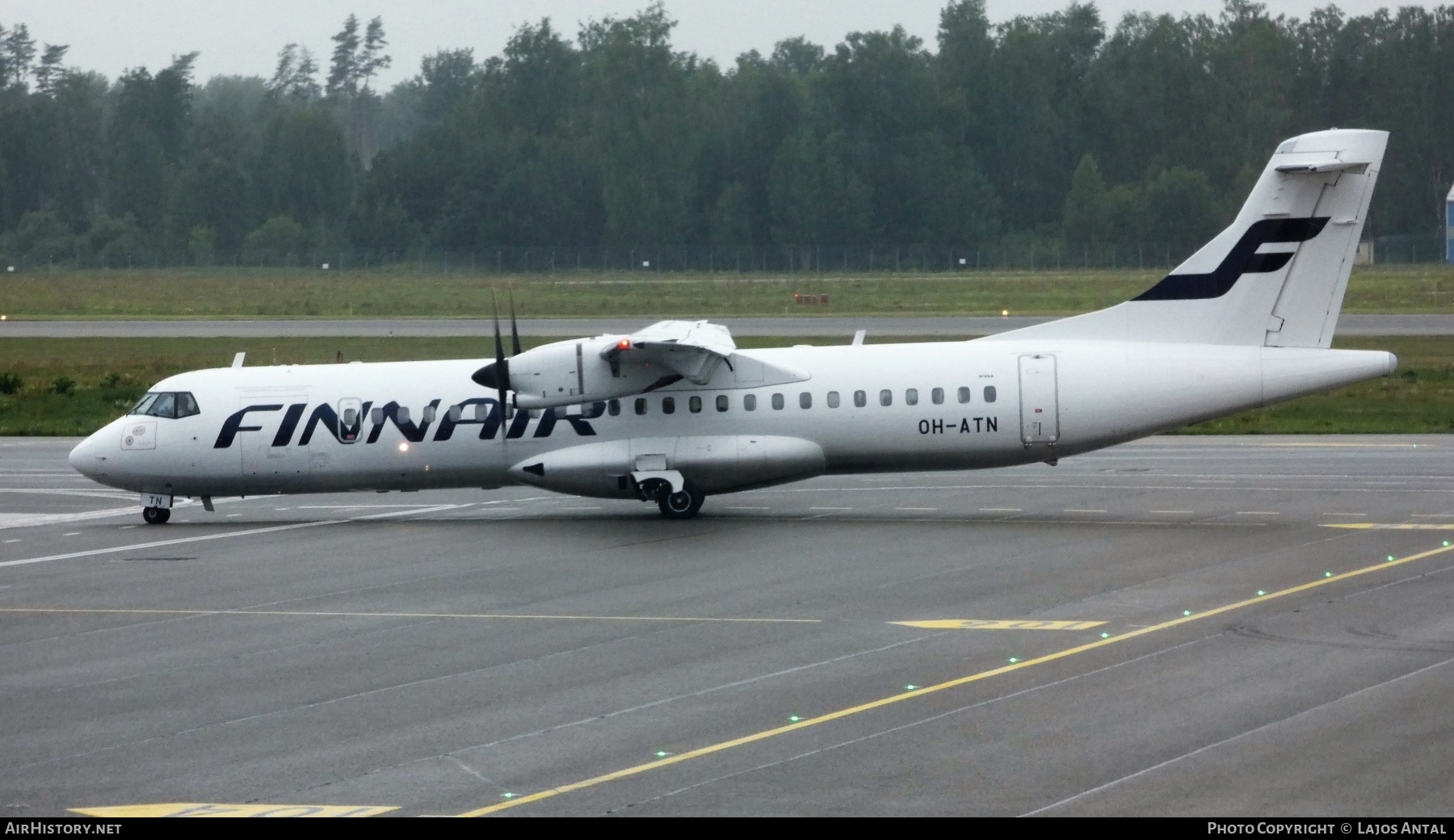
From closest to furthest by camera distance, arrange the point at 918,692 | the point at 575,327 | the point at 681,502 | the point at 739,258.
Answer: the point at 918,692, the point at 681,502, the point at 575,327, the point at 739,258

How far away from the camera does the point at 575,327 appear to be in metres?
62.1

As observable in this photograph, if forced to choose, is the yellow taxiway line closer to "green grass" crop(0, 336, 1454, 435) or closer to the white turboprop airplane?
the white turboprop airplane

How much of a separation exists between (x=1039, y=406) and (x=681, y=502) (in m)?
5.83

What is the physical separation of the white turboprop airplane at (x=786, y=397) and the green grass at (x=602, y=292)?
44147 mm

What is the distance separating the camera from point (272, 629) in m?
17.9

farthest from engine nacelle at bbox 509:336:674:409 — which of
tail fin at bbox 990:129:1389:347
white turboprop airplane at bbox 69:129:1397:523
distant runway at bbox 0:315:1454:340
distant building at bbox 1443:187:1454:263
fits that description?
distant building at bbox 1443:187:1454:263

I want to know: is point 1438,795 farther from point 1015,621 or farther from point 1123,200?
point 1123,200

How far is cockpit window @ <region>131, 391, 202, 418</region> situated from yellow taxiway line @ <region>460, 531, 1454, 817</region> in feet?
55.2

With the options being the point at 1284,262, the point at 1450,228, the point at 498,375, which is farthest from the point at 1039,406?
the point at 1450,228

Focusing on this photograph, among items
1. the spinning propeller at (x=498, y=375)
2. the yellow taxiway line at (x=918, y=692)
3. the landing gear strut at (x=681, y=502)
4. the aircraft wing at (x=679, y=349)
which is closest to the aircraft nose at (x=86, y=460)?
the spinning propeller at (x=498, y=375)

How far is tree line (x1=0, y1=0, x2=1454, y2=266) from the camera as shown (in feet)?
372

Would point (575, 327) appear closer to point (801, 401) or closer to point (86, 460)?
point (86, 460)

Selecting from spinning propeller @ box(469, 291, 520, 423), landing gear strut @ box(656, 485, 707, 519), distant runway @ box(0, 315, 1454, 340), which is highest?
spinning propeller @ box(469, 291, 520, 423)

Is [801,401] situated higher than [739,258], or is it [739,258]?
[739,258]
